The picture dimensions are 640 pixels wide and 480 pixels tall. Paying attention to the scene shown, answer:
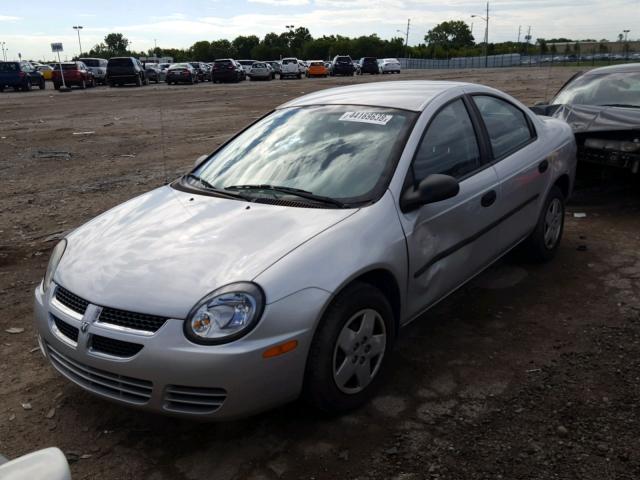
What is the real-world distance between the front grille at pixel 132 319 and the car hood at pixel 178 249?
0.03 meters

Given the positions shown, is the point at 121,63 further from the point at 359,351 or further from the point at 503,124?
the point at 359,351

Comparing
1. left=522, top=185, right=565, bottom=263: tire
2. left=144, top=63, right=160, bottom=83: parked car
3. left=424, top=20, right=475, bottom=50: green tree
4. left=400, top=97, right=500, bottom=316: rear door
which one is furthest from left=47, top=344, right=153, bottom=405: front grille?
left=424, top=20, right=475, bottom=50: green tree

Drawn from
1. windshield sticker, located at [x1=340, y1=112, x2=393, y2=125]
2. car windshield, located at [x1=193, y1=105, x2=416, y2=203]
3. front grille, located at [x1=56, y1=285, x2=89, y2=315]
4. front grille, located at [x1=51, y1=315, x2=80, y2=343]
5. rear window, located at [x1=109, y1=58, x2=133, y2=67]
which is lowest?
front grille, located at [x1=51, y1=315, x2=80, y2=343]

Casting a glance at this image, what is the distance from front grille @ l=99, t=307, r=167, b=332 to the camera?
269 centimetres

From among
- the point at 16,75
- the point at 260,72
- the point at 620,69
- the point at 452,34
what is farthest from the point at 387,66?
the point at 452,34

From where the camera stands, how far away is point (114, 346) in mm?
2742

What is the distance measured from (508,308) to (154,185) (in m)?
5.68

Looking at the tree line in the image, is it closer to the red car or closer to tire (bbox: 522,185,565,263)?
the red car

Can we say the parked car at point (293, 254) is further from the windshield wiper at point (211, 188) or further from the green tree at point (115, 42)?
the green tree at point (115, 42)

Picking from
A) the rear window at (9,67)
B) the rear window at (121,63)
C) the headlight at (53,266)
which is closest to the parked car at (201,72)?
the rear window at (121,63)

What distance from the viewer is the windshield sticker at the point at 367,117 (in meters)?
3.77

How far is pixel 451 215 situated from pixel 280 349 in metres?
1.52

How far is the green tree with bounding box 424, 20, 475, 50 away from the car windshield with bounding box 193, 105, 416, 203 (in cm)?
14380

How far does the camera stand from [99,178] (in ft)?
30.1
